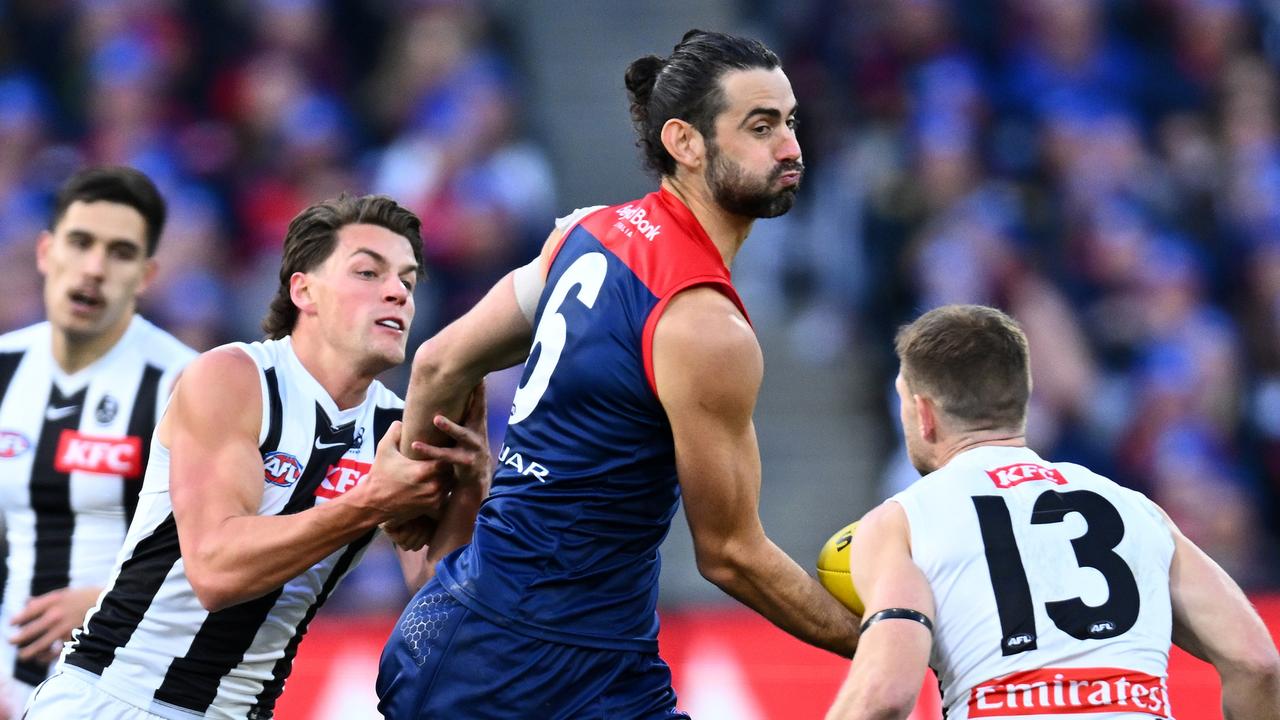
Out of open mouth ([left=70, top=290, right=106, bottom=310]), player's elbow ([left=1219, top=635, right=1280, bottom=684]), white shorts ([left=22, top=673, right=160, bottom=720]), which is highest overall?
open mouth ([left=70, top=290, right=106, bottom=310])

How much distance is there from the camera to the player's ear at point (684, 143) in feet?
13.4

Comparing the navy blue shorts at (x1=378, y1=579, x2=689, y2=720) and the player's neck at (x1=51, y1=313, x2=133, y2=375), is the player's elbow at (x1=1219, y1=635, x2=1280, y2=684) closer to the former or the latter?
the navy blue shorts at (x1=378, y1=579, x2=689, y2=720)

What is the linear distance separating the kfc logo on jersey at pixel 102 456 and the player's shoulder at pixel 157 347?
325mm

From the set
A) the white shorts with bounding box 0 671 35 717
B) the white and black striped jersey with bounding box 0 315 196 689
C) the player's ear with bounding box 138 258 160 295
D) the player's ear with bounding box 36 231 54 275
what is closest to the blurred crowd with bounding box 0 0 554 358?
the player's ear with bounding box 36 231 54 275

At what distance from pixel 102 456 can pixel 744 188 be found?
2641 mm


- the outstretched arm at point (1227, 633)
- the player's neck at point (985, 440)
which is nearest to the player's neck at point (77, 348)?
the player's neck at point (985, 440)

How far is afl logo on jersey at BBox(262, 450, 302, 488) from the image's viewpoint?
14.4 ft

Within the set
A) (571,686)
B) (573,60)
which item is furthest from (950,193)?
(571,686)

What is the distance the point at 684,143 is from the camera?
13.5 ft

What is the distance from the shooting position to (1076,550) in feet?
12.3

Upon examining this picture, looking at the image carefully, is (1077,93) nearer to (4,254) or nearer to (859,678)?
(4,254)

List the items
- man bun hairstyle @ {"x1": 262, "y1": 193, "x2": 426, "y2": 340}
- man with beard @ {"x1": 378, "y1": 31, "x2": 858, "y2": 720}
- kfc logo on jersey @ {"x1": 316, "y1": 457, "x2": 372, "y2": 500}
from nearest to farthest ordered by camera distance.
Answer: man with beard @ {"x1": 378, "y1": 31, "x2": 858, "y2": 720}, kfc logo on jersey @ {"x1": 316, "y1": 457, "x2": 372, "y2": 500}, man bun hairstyle @ {"x1": 262, "y1": 193, "x2": 426, "y2": 340}

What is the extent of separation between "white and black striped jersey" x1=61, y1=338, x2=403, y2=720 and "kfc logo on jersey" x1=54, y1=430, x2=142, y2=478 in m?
0.92

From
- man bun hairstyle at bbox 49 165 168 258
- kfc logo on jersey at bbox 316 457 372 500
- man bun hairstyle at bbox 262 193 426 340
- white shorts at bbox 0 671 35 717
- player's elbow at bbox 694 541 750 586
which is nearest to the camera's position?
player's elbow at bbox 694 541 750 586
